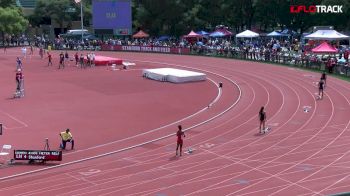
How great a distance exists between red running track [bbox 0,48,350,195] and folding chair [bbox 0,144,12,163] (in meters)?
0.85

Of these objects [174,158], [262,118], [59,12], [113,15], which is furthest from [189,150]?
[59,12]

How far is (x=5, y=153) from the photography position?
65.7 ft

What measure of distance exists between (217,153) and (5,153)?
8.39 meters

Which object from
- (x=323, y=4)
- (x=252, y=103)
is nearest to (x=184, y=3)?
(x=323, y=4)

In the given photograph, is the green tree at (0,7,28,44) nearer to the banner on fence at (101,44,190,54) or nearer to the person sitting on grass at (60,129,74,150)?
the banner on fence at (101,44,190,54)

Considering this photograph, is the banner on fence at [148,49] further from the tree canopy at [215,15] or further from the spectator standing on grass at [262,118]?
the spectator standing on grass at [262,118]

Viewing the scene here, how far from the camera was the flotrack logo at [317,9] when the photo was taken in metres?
68.2

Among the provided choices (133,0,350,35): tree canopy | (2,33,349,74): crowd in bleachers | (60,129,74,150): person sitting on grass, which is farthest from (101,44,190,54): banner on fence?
(60,129,74,150): person sitting on grass

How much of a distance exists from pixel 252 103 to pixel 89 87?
1254 cm

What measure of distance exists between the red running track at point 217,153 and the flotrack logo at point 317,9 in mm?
35256

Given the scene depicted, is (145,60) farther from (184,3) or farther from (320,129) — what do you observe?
(320,129)

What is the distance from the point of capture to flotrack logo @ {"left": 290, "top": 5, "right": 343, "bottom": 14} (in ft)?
224

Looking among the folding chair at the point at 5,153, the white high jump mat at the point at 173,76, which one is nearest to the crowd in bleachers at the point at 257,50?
the white high jump mat at the point at 173,76

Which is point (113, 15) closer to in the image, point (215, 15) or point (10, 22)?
point (10, 22)
